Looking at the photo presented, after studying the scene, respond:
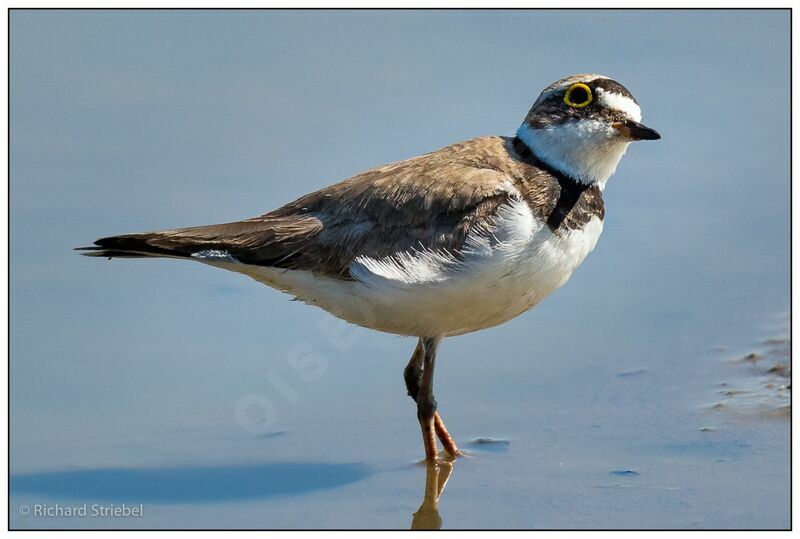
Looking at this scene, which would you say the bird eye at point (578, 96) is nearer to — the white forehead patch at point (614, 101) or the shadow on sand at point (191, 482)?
the white forehead patch at point (614, 101)

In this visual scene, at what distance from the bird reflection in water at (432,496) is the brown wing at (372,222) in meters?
1.44

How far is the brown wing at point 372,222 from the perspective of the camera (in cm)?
900

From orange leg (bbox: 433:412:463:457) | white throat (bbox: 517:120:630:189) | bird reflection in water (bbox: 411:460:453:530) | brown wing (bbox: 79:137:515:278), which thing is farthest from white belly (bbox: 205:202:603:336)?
bird reflection in water (bbox: 411:460:453:530)

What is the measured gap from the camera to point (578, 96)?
9359 millimetres

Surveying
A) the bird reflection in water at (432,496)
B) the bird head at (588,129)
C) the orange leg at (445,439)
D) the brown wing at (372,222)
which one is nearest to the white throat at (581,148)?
the bird head at (588,129)

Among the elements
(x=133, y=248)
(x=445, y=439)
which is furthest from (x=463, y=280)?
(x=133, y=248)

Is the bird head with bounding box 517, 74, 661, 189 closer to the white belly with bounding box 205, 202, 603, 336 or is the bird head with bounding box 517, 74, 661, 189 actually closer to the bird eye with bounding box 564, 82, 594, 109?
the bird eye with bounding box 564, 82, 594, 109

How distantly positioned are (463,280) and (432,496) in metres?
1.40

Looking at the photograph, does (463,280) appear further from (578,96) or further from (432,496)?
(578,96)

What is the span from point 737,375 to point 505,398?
1.81 metres

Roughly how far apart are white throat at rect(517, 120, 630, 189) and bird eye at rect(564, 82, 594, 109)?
0.13 metres

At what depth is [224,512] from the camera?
8539 mm

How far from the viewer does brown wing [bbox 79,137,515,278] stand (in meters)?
9.00

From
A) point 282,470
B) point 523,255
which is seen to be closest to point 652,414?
point 523,255
